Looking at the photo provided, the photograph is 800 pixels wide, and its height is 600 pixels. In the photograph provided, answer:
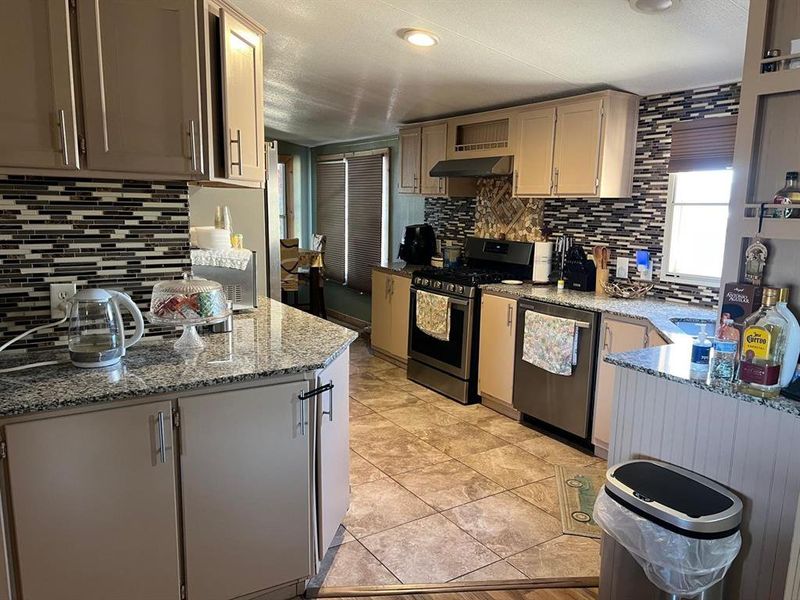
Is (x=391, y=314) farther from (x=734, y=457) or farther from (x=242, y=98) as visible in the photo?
(x=734, y=457)

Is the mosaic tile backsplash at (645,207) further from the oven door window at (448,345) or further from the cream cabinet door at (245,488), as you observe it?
the cream cabinet door at (245,488)

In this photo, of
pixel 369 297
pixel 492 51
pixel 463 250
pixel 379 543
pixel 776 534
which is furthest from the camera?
pixel 369 297

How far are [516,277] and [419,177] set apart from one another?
4.65ft

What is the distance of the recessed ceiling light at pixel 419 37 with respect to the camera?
260 cm

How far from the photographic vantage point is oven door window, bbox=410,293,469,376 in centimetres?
407

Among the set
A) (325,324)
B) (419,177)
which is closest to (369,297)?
(419,177)

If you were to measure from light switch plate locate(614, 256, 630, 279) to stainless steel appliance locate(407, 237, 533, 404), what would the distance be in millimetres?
638

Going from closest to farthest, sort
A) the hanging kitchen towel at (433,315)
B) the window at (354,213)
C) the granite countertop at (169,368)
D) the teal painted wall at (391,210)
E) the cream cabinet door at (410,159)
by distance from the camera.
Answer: the granite countertop at (169,368) < the hanging kitchen towel at (433,315) < the cream cabinet door at (410,159) < the teal painted wall at (391,210) < the window at (354,213)

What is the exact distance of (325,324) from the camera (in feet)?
8.48

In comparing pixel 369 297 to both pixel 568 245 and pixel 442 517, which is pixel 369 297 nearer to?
pixel 568 245

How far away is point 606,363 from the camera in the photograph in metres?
3.02

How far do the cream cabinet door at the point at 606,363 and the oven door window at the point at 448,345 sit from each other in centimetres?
107

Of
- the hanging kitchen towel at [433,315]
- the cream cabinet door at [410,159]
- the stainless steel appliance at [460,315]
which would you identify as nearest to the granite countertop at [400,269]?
the stainless steel appliance at [460,315]

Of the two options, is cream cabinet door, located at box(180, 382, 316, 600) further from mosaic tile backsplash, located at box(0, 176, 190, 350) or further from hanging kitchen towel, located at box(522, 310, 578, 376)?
hanging kitchen towel, located at box(522, 310, 578, 376)
